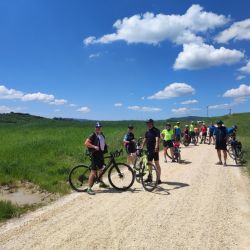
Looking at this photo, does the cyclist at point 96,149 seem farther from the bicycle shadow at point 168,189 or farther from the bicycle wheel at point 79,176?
the bicycle shadow at point 168,189

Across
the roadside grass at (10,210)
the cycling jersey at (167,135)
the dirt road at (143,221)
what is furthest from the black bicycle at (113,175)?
the cycling jersey at (167,135)

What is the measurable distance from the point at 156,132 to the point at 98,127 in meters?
2.12

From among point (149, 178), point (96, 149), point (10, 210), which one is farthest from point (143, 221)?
point (149, 178)

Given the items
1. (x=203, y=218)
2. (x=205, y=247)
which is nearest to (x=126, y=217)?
(x=203, y=218)

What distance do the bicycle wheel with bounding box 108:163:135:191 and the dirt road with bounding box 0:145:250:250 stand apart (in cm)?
33

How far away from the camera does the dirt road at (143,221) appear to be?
23.4 feet

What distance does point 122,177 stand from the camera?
11930mm

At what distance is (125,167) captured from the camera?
39.3ft

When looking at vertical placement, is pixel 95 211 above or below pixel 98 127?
below

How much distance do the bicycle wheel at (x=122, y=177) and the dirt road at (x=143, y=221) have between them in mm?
325

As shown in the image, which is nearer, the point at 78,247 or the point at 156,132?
the point at 78,247

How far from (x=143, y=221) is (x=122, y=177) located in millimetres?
3579

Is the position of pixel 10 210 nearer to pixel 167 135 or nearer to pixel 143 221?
pixel 143 221

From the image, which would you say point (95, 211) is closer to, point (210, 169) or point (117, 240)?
point (117, 240)
